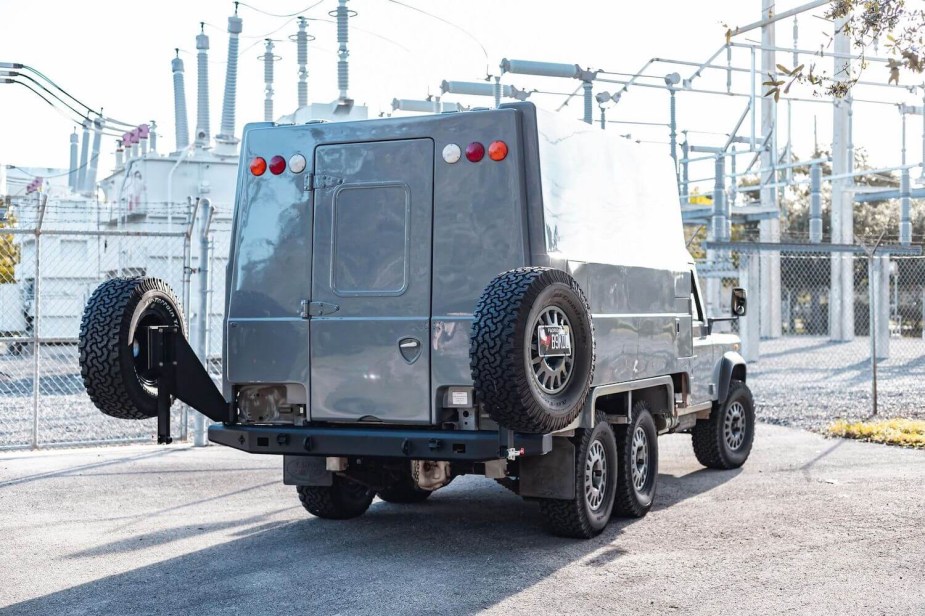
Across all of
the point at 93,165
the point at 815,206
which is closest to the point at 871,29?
the point at 815,206

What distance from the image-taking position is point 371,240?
24.1 ft

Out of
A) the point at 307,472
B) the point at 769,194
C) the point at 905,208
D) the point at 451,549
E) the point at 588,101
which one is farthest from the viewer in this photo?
the point at 769,194

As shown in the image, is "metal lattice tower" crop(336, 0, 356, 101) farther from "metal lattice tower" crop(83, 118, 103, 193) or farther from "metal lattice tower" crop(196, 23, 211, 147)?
"metal lattice tower" crop(83, 118, 103, 193)

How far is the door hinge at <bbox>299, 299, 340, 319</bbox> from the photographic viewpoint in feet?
24.1

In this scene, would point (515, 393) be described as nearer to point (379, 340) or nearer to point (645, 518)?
point (379, 340)

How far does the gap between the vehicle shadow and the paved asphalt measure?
20 mm

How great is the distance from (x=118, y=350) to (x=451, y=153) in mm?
2450

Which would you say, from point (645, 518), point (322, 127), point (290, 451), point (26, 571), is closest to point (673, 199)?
point (645, 518)

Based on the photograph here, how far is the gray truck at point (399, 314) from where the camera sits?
22.9 feet

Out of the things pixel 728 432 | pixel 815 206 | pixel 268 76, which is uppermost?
pixel 268 76

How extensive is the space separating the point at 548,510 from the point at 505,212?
2.10m

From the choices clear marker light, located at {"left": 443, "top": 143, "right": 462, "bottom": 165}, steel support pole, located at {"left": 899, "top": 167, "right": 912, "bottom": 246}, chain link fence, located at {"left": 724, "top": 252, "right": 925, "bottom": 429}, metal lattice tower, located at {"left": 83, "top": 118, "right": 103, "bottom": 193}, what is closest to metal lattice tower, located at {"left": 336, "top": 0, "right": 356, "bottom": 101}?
chain link fence, located at {"left": 724, "top": 252, "right": 925, "bottom": 429}

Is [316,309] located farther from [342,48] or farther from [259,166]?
[342,48]

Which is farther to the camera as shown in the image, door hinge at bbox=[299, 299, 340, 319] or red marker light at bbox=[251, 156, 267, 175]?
red marker light at bbox=[251, 156, 267, 175]
